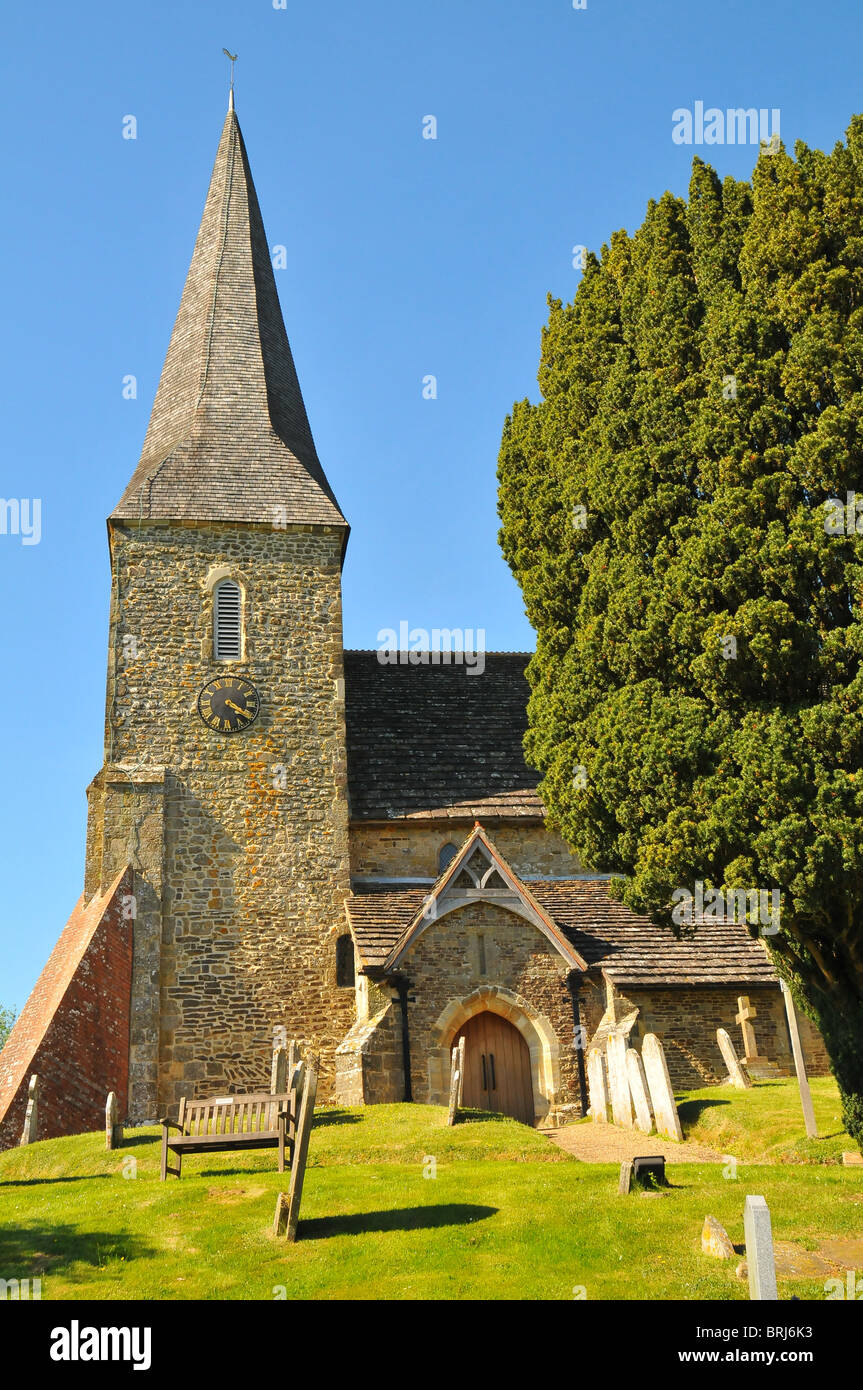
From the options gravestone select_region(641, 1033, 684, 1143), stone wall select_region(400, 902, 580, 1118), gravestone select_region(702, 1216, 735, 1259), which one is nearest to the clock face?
stone wall select_region(400, 902, 580, 1118)

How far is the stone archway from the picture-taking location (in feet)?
62.7

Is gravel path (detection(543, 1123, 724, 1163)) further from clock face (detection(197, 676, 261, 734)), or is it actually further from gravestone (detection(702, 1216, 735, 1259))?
clock face (detection(197, 676, 261, 734))

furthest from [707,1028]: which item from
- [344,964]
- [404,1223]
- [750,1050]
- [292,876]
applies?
[404,1223]

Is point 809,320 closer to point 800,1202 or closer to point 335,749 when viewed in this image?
point 800,1202

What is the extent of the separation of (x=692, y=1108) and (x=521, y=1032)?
4333 mm

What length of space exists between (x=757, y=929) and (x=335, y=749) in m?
11.5

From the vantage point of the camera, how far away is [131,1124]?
19.1 meters

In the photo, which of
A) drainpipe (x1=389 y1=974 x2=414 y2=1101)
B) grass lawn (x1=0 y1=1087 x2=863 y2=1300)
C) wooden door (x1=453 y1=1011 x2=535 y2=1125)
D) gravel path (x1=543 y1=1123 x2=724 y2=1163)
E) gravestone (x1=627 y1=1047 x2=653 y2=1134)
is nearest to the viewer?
grass lawn (x1=0 y1=1087 x2=863 y2=1300)

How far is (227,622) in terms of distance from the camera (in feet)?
77.9

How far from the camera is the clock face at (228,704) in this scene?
22.8 metres

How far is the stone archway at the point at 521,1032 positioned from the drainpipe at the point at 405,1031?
39cm

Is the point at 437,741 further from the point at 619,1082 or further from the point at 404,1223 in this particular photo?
the point at 404,1223

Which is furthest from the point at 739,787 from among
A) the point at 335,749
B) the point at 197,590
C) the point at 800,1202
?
the point at 197,590

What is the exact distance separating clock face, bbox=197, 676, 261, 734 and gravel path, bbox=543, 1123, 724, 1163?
995 centimetres
